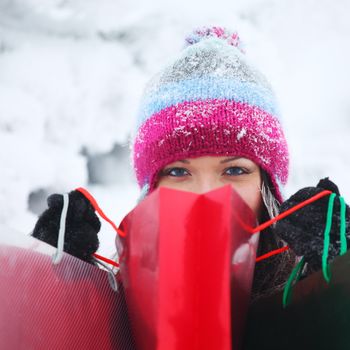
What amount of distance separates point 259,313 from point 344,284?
0.59ft

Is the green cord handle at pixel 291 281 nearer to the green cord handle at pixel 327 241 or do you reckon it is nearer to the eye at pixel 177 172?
the green cord handle at pixel 327 241

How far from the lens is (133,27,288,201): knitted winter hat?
1.12 m

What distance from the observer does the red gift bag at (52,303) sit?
2.08ft

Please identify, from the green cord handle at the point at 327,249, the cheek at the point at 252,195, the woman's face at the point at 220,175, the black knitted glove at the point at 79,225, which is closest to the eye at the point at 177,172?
the woman's face at the point at 220,175

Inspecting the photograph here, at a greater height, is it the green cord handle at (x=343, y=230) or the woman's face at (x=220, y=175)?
the woman's face at (x=220, y=175)

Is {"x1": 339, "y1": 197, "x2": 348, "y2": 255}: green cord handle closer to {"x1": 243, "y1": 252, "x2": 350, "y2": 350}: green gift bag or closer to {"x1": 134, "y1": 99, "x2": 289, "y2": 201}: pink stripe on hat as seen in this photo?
{"x1": 243, "y1": 252, "x2": 350, "y2": 350}: green gift bag

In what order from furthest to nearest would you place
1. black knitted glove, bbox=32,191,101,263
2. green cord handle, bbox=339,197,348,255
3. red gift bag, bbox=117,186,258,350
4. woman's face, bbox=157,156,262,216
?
woman's face, bbox=157,156,262,216 < black knitted glove, bbox=32,191,101,263 < green cord handle, bbox=339,197,348,255 < red gift bag, bbox=117,186,258,350

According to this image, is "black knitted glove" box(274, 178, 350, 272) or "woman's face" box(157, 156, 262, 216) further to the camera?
"woman's face" box(157, 156, 262, 216)

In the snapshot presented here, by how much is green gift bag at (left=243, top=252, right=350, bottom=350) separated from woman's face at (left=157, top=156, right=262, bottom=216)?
39cm

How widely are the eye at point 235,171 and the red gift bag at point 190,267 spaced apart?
A: 0.54m

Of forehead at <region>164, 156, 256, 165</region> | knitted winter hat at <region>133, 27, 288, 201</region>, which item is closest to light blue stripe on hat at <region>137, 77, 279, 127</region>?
knitted winter hat at <region>133, 27, 288, 201</region>

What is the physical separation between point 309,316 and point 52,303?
0.36m

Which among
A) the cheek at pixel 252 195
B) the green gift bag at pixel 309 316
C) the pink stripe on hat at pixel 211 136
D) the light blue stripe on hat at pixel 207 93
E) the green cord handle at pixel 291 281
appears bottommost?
the green gift bag at pixel 309 316

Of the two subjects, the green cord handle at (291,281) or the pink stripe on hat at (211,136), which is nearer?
the green cord handle at (291,281)
